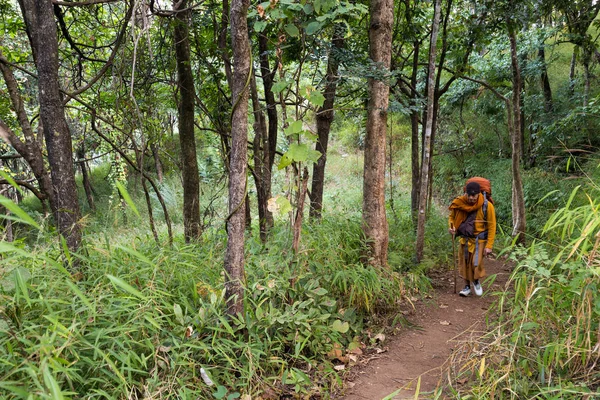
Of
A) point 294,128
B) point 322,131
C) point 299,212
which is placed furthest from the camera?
point 322,131

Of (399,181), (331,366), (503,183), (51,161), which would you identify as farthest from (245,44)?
(399,181)

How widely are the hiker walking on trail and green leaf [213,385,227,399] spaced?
395 centimetres

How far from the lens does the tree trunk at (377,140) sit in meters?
4.78

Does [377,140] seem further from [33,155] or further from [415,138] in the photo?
[33,155]

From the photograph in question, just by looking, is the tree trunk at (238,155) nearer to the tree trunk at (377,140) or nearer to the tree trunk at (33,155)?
the tree trunk at (33,155)

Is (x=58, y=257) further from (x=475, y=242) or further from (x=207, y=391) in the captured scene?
(x=475, y=242)

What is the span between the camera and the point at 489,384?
2.56m

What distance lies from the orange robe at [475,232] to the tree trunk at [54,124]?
4.69 metres

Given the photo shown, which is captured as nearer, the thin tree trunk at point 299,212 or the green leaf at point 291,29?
the green leaf at point 291,29

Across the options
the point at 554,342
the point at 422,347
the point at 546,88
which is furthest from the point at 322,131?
the point at 546,88

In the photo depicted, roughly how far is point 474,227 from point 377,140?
189cm

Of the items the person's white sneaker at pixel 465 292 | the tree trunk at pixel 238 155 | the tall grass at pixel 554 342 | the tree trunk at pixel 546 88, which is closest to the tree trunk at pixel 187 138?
the tree trunk at pixel 238 155

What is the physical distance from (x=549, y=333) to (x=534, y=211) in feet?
24.8

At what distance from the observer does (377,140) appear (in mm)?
4879
